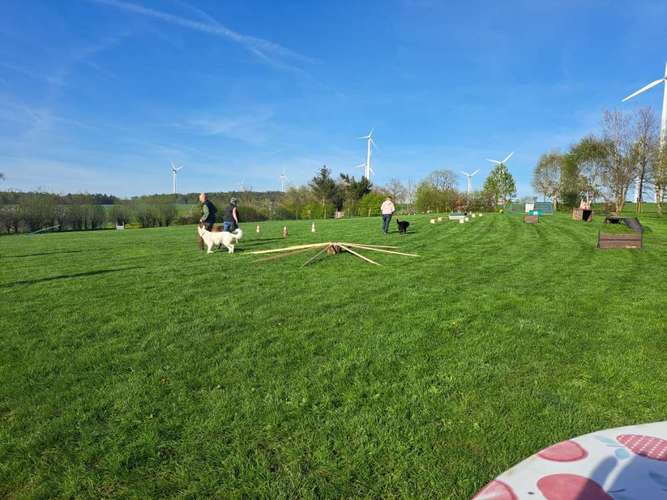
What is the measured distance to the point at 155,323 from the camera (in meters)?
6.14

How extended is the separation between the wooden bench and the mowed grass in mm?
7981

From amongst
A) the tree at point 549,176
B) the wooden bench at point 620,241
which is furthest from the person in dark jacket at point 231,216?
the tree at point 549,176

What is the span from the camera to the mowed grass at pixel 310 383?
282 cm

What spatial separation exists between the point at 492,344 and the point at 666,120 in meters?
47.3

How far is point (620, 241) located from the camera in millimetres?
15258

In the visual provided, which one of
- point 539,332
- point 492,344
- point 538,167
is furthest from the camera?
point 538,167

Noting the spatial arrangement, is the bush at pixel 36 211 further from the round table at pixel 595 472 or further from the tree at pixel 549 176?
the tree at pixel 549 176

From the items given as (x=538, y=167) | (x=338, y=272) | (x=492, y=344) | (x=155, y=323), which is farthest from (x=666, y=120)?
(x=155, y=323)

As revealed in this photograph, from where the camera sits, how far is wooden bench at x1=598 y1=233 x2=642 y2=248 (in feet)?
49.5

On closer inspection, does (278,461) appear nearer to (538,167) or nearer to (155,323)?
(155,323)

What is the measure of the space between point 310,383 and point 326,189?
6332 cm

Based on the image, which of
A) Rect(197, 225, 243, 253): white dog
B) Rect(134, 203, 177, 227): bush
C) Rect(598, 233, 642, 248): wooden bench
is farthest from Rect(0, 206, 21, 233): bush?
Rect(598, 233, 642, 248): wooden bench

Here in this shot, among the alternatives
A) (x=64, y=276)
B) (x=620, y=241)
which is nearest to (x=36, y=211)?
(x=64, y=276)

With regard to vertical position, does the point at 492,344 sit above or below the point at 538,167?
below
